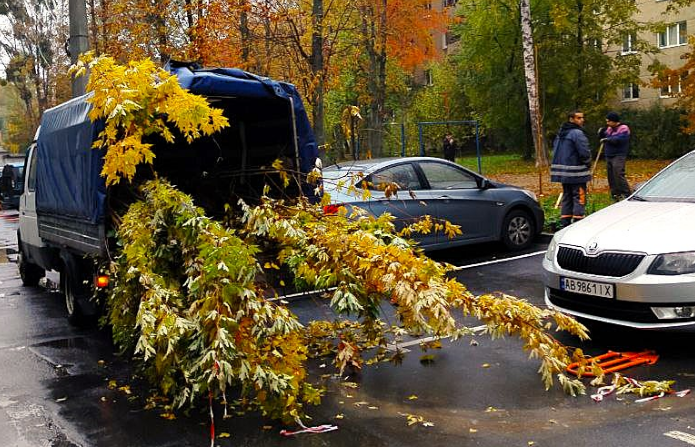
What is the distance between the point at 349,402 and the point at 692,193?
154 inches

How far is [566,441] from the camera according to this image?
15.7 ft

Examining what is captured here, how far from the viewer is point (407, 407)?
5.61 meters

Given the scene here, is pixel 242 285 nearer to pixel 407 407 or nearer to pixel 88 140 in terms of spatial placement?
pixel 407 407

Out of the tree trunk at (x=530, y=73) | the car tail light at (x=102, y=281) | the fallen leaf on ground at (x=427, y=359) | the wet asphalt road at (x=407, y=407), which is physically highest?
the tree trunk at (x=530, y=73)

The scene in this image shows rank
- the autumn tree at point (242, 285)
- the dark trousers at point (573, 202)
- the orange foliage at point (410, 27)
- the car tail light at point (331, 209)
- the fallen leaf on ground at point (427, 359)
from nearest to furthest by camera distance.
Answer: the autumn tree at point (242, 285) < the fallen leaf on ground at point (427, 359) < the car tail light at point (331, 209) < the dark trousers at point (573, 202) < the orange foliage at point (410, 27)

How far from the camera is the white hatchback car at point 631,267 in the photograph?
6.10 meters

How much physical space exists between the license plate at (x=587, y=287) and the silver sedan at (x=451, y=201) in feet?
12.4

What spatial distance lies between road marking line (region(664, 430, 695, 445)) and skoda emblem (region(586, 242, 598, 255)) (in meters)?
2.05

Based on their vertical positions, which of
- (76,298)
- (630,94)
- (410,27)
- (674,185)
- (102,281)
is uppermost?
(410,27)

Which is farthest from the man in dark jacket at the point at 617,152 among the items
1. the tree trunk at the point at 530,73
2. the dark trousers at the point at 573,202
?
the tree trunk at the point at 530,73

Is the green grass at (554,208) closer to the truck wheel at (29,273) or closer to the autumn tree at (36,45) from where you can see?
the truck wheel at (29,273)

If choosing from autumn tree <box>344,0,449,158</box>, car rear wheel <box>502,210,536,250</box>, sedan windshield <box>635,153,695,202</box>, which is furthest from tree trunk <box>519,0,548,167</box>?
sedan windshield <box>635,153,695,202</box>

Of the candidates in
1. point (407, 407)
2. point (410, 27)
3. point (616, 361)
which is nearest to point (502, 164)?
point (410, 27)

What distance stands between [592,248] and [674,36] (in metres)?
42.0
